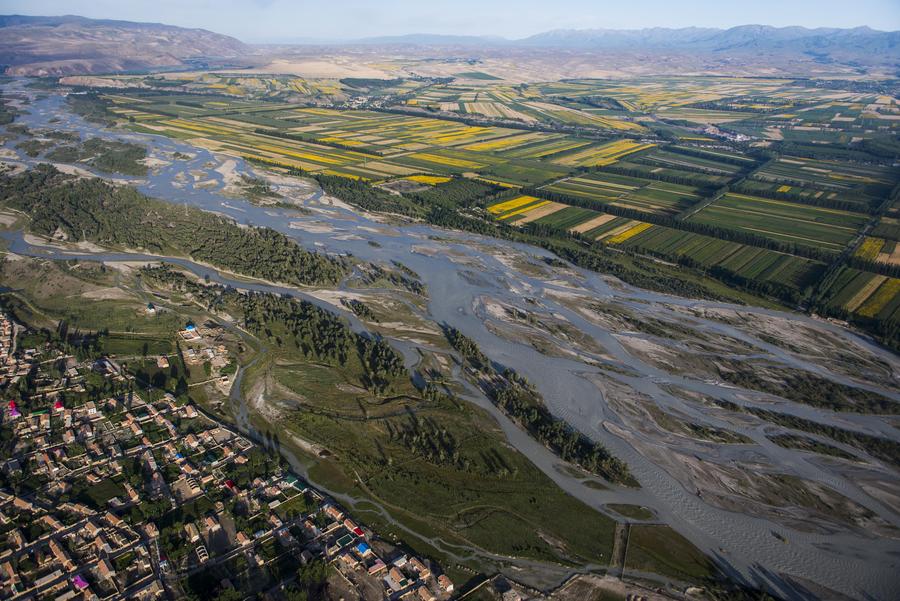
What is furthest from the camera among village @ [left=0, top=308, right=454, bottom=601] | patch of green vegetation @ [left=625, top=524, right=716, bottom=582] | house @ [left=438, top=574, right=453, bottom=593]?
patch of green vegetation @ [left=625, top=524, right=716, bottom=582]

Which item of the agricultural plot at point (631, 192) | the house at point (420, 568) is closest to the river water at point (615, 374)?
the house at point (420, 568)

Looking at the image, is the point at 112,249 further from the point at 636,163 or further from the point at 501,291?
the point at 636,163

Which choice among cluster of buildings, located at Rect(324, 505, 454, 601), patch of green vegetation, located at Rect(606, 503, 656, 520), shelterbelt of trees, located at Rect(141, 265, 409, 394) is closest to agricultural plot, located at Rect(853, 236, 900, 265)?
patch of green vegetation, located at Rect(606, 503, 656, 520)

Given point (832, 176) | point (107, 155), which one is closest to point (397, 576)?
point (107, 155)

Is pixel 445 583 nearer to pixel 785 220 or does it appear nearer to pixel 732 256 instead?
pixel 732 256

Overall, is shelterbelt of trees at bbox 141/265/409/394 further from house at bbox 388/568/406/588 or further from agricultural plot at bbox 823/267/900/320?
agricultural plot at bbox 823/267/900/320

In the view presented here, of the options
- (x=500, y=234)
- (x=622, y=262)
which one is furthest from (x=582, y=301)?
(x=500, y=234)

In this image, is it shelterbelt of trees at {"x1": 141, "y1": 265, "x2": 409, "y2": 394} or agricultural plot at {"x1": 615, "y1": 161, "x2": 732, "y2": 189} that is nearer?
shelterbelt of trees at {"x1": 141, "y1": 265, "x2": 409, "y2": 394}
